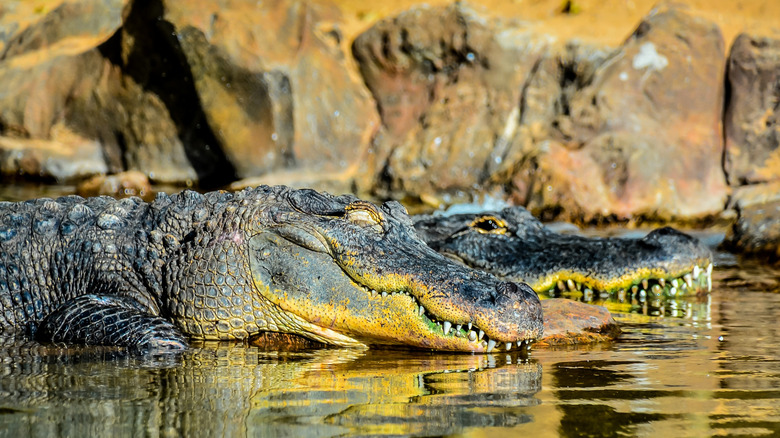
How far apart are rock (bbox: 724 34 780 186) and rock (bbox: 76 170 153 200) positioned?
7249 mm

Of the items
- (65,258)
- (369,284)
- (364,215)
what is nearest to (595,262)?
(364,215)

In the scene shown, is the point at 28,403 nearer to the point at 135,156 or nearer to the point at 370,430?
the point at 370,430

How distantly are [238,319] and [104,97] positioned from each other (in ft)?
31.3

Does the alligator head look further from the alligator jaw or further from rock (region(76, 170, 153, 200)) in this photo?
rock (region(76, 170, 153, 200))

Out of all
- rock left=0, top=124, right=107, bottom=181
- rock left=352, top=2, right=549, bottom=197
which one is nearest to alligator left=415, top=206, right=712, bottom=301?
rock left=352, top=2, right=549, bottom=197

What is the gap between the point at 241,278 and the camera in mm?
4184

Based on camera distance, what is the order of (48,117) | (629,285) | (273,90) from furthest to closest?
1. (48,117)
2. (273,90)
3. (629,285)

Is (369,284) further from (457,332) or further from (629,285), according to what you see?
(629,285)

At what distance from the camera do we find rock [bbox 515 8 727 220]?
10.2m

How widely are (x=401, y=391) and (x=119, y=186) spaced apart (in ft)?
29.9

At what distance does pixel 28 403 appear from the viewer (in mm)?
2775

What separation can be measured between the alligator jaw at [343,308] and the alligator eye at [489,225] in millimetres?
2454

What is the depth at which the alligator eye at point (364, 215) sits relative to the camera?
13.6 ft

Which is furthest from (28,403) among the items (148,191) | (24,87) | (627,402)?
(24,87)
